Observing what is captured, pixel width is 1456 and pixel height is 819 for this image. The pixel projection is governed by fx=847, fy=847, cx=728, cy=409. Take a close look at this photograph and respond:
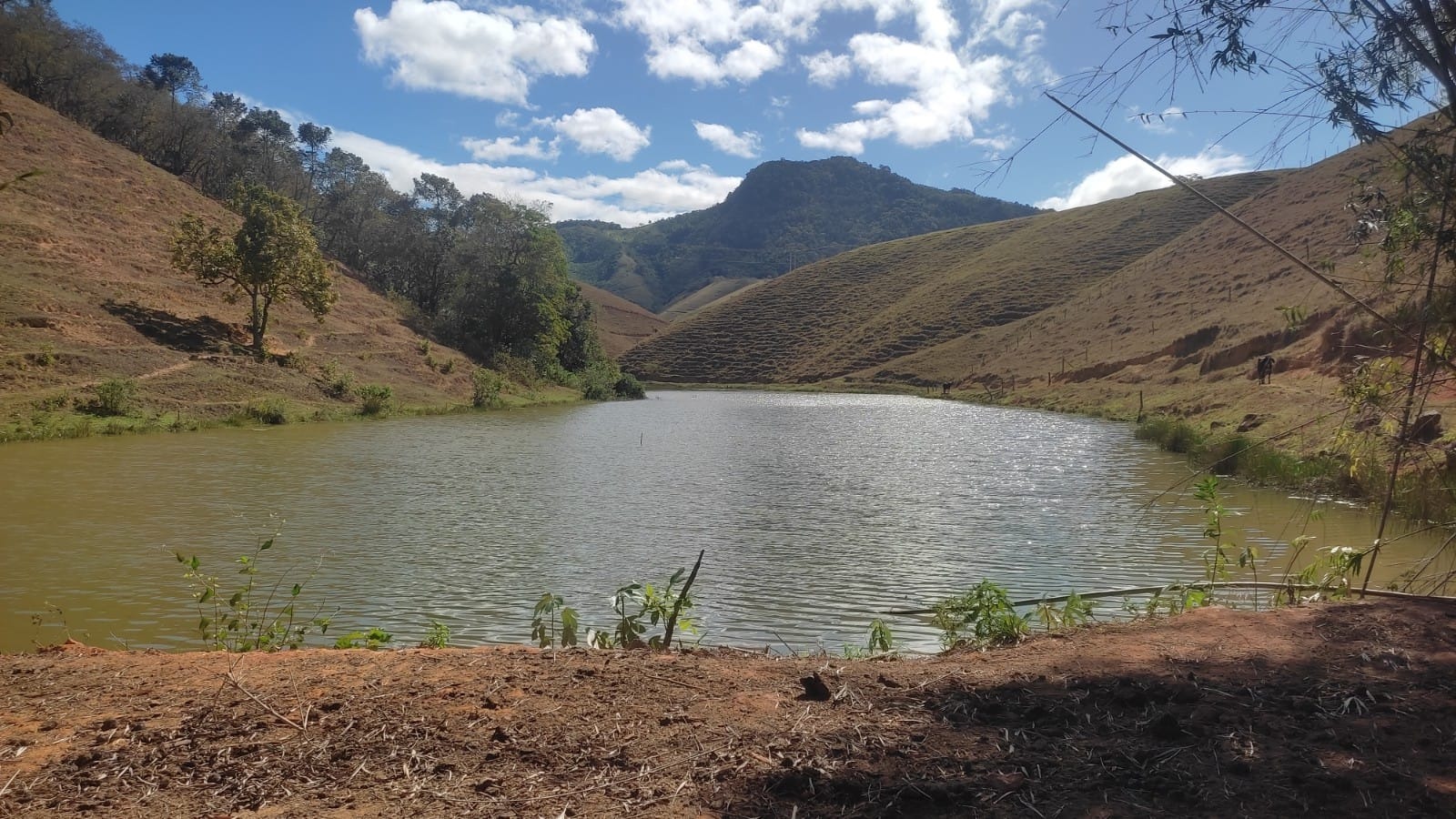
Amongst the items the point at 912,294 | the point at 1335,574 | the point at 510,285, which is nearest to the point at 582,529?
the point at 1335,574

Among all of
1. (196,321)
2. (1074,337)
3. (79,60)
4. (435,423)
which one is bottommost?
(435,423)

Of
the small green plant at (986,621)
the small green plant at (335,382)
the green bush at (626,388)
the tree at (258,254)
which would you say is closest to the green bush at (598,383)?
the green bush at (626,388)

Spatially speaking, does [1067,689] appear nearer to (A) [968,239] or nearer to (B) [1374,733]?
(B) [1374,733]

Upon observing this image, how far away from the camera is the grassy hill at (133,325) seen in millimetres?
31250

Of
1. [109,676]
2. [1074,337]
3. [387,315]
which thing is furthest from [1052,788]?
[1074,337]

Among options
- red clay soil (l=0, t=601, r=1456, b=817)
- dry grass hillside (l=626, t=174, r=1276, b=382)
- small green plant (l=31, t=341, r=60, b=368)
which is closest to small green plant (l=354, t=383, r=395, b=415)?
small green plant (l=31, t=341, r=60, b=368)

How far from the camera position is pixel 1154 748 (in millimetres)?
3570

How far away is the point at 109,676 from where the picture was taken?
191 inches

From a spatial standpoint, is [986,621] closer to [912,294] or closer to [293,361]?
[293,361]

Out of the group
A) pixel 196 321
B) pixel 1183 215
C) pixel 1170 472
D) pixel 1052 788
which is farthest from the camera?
pixel 1183 215

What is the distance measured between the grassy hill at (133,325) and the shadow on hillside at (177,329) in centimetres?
8

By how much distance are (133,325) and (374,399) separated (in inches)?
410

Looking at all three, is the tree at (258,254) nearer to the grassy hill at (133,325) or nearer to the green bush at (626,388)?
the grassy hill at (133,325)

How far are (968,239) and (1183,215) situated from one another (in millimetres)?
33062
